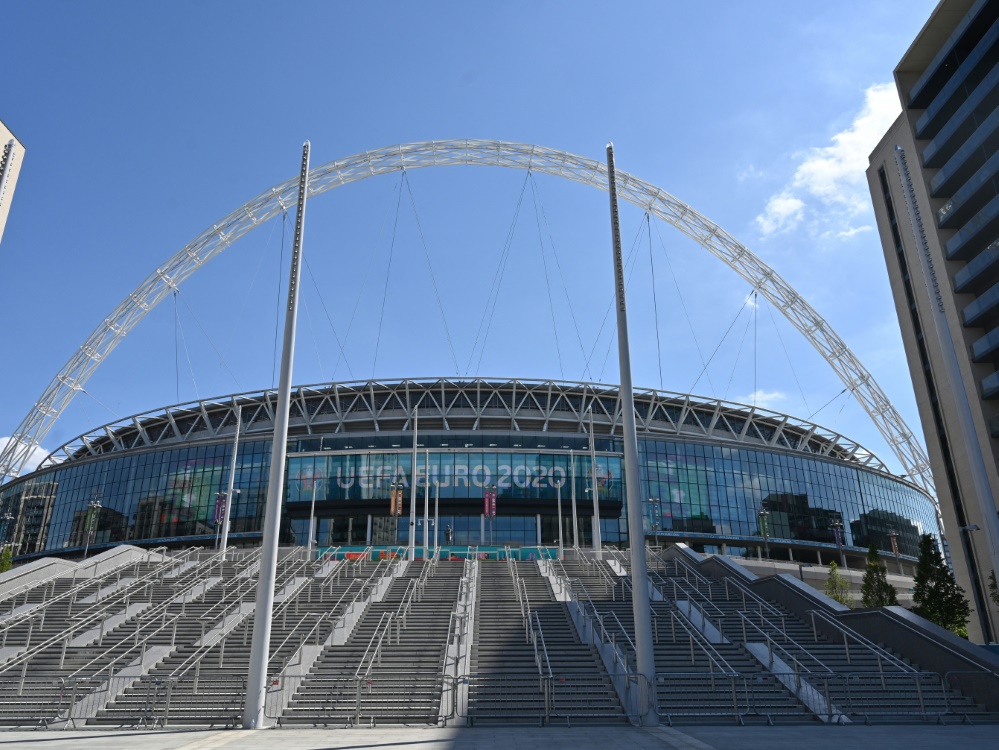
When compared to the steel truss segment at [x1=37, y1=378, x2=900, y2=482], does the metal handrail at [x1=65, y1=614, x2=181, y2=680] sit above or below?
below

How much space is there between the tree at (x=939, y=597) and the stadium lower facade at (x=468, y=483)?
41.5 meters

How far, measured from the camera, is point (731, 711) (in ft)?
57.2

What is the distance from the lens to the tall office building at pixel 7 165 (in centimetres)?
1535

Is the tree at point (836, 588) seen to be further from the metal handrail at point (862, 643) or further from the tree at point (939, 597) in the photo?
the metal handrail at point (862, 643)

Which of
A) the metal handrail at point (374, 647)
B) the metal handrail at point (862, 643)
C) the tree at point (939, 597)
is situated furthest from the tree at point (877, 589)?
the metal handrail at point (374, 647)

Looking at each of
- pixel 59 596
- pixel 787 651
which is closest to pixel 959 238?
pixel 787 651

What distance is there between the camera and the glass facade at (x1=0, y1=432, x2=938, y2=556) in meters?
77.1

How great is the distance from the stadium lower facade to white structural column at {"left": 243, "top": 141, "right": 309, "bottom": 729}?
5296cm

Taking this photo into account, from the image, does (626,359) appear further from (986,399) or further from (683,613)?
(986,399)

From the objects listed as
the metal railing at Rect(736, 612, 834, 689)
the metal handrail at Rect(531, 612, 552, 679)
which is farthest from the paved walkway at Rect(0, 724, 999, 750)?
the metal railing at Rect(736, 612, 834, 689)

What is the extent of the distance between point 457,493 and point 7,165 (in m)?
63.5

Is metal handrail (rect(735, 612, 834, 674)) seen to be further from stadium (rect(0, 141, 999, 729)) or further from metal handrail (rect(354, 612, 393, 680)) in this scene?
metal handrail (rect(354, 612, 393, 680))

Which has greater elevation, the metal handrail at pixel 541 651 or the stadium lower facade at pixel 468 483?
the stadium lower facade at pixel 468 483

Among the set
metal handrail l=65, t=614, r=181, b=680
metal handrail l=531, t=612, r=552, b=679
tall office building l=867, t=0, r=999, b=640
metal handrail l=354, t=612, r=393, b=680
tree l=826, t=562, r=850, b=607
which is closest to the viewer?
metal handrail l=531, t=612, r=552, b=679
